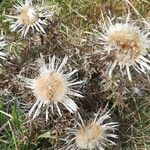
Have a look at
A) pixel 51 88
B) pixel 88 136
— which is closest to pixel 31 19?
pixel 51 88

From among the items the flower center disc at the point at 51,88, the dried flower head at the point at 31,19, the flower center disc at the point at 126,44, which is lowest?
the flower center disc at the point at 51,88

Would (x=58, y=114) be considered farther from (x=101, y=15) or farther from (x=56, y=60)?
(x=101, y=15)

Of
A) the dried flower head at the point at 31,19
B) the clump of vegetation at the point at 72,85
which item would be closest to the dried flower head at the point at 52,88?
the clump of vegetation at the point at 72,85

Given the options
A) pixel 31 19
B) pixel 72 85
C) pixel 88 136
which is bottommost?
pixel 88 136

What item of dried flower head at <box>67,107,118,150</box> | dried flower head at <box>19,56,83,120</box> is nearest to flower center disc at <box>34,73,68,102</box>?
dried flower head at <box>19,56,83,120</box>

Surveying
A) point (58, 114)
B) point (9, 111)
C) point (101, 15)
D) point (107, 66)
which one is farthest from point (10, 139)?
point (101, 15)

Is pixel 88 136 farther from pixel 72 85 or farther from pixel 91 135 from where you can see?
pixel 72 85

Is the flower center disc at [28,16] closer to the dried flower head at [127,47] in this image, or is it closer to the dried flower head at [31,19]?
the dried flower head at [31,19]
